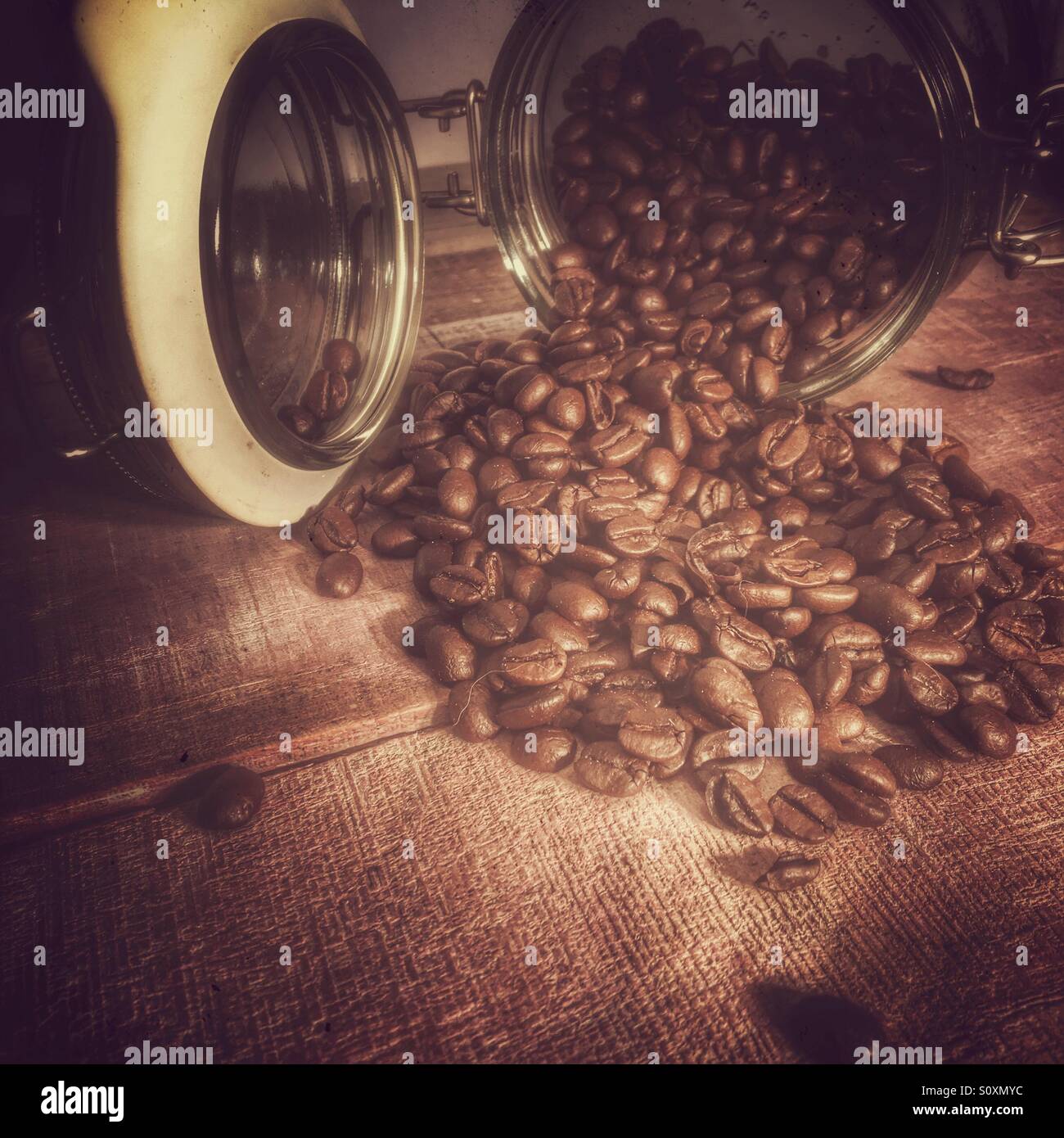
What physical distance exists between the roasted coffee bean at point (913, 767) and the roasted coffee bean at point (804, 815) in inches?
5.6

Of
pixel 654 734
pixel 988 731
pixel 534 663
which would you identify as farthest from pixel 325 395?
pixel 988 731

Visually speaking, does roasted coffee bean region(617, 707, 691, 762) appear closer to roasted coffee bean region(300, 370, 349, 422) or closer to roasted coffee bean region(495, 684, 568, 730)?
roasted coffee bean region(495, 684, 568, 730)

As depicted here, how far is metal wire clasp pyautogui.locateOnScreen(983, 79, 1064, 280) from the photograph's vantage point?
1.47 meters

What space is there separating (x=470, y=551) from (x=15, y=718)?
0.89 meters

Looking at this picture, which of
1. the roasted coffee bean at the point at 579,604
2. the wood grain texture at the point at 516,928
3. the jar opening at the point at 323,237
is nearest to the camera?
the wood grain texture at the point at 516,928

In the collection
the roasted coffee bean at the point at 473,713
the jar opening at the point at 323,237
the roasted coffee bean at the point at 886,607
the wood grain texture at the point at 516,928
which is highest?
the jar opening at the point at 323,237

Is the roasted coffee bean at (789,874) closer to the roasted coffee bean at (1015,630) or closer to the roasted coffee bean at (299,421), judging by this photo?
the roasted coffee bean at (1015,630)

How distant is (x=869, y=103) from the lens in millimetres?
1895

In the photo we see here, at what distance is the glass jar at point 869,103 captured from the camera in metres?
1.58

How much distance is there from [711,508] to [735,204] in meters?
0.76

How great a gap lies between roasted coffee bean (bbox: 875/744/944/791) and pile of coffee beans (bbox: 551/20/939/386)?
886mm

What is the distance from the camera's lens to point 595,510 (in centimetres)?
163

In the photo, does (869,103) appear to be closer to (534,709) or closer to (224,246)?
(224,246)

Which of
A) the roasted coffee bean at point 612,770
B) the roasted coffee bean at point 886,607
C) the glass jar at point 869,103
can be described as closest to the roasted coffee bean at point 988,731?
the roasted coffee bean at point 886,607
